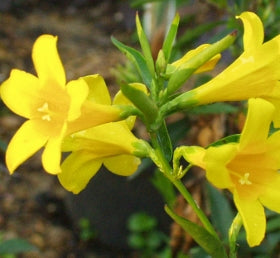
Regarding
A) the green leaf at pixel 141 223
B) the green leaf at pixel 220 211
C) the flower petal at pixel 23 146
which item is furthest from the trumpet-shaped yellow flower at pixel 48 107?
the green leaf at pixel 141 223

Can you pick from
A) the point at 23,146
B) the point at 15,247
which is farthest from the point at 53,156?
the point at 15,247

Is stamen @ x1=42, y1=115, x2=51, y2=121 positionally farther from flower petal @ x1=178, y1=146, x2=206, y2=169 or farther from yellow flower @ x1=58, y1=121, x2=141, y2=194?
flower petal @ x1=178, y1=146, x2=206, y2=169

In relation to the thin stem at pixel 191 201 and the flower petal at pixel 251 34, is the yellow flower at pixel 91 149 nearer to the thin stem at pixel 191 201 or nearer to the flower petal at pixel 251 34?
the thin stem at pixel 191 201

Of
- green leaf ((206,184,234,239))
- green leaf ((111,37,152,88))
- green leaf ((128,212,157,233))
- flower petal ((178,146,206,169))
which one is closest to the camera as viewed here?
flower petal ((178,146,206,169))

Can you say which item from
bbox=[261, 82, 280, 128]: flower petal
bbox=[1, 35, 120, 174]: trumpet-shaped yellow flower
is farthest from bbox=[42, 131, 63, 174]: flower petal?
bbox=[261, 82, 280, 128]: flower petal

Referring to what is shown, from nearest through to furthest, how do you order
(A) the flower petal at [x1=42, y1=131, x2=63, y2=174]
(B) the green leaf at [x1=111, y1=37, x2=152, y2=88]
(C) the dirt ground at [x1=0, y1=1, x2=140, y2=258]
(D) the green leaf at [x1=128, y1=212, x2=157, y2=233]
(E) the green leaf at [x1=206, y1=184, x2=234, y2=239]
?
(A) the flower petal at [x1=42, y1=131, x2=63, y2=174] → (B) the green leaf at [x1=111, y1=37, x2=152, y2=88] → (E) the green leaf at [x1=206, y1=184, x2=234, y2=239] → (D) the green leaf at [x1=128, y1=212, x2=157, y2=233] → (C) the dirt ground at [x1=0, y1=1, x2=140, y2=258]

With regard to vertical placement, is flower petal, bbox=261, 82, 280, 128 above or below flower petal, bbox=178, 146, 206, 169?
above
